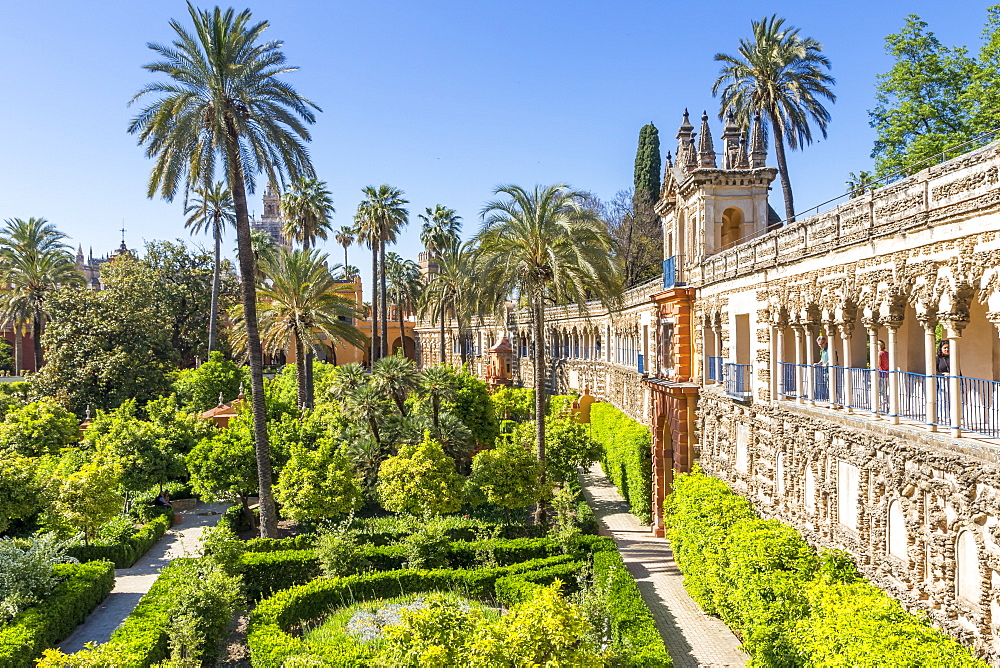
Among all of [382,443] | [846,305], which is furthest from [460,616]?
[382,443]

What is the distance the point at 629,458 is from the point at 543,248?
1033cm

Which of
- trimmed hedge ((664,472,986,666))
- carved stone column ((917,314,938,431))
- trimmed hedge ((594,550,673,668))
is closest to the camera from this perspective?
trimmed hedge ((664,472,986,666))

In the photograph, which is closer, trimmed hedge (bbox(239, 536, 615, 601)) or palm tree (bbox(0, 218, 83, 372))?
trimmed hedge (bbox(239, 536, 615, 601))

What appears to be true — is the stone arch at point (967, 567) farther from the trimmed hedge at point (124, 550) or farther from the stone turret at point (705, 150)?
the trimmed hedge at point (124, 550)

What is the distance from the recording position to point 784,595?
13797 millimetres

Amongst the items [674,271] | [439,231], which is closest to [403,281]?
[439,231]

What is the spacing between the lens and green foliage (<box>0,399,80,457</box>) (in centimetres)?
2927

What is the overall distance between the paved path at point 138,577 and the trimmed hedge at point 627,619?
1204 centimetres

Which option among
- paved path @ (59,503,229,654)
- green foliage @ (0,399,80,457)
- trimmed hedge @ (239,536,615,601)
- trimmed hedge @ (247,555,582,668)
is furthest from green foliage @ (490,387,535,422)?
trimmed hedge @ (247,555,582,668)

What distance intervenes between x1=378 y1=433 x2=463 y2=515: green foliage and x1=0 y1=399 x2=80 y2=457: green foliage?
649 inches

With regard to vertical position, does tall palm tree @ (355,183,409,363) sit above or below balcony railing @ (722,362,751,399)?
above

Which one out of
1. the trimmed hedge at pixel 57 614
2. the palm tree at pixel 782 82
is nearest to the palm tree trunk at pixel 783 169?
the palm tree at pixel 782 82

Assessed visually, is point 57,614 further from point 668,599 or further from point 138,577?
point 668,599

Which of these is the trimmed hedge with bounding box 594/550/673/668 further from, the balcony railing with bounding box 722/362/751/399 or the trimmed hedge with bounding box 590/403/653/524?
the trimmed hedge with bounding box 590/403/653/524
